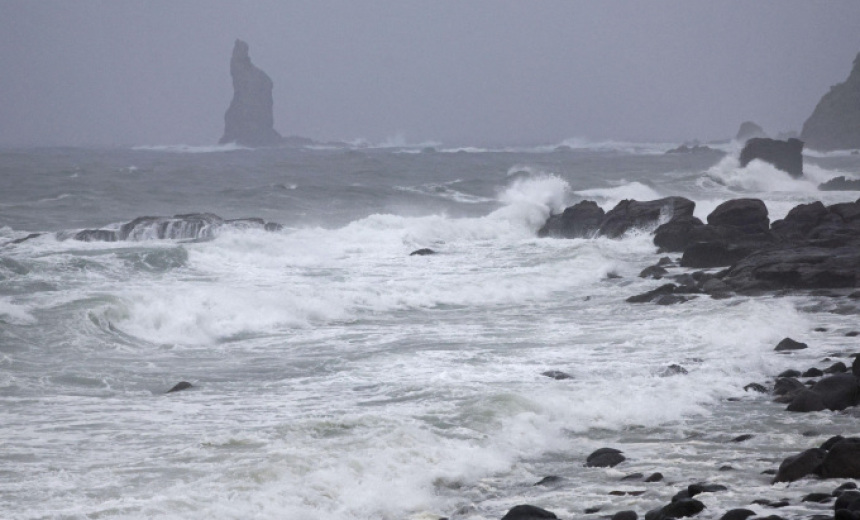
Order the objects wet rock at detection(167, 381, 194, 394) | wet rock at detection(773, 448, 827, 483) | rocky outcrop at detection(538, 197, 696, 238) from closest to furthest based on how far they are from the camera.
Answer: wet rock at detection(773, 448, 827, 483)
wet rock at detection(167, 381, 194, 394)
rocky outcrop at detection(538, 197, 696, 238)

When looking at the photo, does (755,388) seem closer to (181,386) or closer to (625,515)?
(625,515)

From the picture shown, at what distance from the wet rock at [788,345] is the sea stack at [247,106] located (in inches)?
4250

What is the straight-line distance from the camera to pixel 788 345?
14500 mm

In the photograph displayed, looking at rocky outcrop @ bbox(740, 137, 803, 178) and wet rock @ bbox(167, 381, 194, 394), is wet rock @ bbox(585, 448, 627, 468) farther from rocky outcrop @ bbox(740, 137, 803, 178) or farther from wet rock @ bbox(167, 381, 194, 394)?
rocky outcrop @ bbox(740, 137, 803, 178)

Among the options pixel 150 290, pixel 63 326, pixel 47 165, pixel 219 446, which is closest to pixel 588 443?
pixel 219 446

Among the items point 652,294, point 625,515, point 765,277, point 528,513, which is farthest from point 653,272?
point 528,513

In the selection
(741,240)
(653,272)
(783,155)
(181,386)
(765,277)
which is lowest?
(181,386)

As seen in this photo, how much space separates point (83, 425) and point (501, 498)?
16.6 feet

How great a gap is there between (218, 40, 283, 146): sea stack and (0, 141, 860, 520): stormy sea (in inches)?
3526

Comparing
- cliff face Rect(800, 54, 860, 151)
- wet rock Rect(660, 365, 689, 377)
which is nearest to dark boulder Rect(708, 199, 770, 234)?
wet rock Rect(660, 365, 689, 377)

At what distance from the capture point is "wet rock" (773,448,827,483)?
854 cm

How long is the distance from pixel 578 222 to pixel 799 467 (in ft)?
74.8

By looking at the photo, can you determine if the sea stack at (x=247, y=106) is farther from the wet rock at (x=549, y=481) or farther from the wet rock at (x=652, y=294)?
the wet rock at (x=549, y=481)

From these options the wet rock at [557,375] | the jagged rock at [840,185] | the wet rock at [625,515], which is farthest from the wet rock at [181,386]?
the jagged rock at [840,185]
